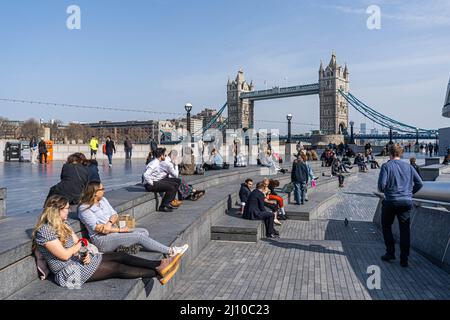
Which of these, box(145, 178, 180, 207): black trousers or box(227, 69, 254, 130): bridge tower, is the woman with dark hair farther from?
box(227, 69, 254, 130): bridge tower

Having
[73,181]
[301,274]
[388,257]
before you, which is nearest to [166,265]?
[301,274]

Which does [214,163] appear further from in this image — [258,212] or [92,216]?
[92,216]

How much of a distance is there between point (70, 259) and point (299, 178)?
27.3ft

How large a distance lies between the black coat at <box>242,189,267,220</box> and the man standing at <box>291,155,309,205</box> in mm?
3662

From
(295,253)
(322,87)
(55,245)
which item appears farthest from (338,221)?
(322,87)

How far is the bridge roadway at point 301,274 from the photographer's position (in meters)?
4.53

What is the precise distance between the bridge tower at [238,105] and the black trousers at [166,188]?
11566cm

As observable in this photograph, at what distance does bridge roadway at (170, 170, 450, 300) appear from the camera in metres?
4.53

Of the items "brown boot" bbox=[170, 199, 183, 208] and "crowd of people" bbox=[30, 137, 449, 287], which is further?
"brown boot" bbox=[170, 199, 183, 208]

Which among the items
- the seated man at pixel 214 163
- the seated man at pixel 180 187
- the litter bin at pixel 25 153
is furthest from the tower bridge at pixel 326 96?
the seated man at pixel 180 187

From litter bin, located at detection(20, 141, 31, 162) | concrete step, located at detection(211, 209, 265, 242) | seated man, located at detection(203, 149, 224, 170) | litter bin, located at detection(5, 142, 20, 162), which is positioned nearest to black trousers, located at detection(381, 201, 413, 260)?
concrete step, located at detection(211, 209, 265, 242)

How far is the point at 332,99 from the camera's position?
10706cm

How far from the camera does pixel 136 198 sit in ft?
21.9
